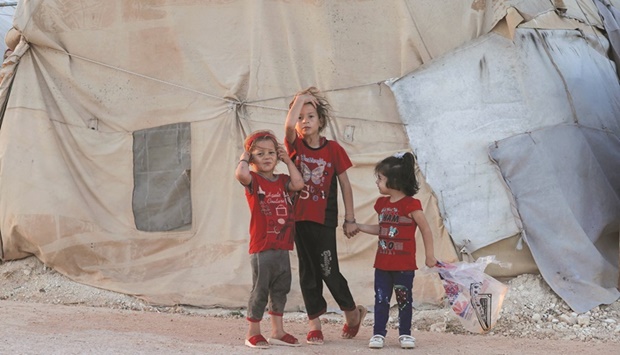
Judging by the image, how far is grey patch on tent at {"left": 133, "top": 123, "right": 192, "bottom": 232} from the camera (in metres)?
7.48

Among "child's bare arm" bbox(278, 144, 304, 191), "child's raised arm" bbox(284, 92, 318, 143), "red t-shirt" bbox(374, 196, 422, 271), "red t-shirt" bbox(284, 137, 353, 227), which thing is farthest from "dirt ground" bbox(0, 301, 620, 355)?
"child's raised arm" bbox(284, 92, 318, 143)

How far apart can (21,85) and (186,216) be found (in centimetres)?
162

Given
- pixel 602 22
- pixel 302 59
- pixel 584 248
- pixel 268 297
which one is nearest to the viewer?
pixel 268 297

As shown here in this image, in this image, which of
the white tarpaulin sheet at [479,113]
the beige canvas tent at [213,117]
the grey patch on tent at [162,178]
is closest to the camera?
the white tarpaulin sheet at [479,113]

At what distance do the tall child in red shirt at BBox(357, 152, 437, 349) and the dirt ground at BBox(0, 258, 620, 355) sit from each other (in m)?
0.18

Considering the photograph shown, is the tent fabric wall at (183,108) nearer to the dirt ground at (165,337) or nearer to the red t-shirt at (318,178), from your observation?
the dirt ground at (165,337)

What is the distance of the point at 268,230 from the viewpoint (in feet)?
17.5

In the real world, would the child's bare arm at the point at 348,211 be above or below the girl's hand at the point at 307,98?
below

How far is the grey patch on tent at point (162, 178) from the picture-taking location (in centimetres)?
748

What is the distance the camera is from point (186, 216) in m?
7.44

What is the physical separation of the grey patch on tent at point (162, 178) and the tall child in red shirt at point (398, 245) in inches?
90.0

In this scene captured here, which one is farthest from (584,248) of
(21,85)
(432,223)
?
(21,85)

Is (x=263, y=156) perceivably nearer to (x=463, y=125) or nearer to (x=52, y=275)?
(x=463, y=125)

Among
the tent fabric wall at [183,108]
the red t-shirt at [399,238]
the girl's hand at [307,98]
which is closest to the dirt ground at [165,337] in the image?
the red t-shirt at [399,238]
